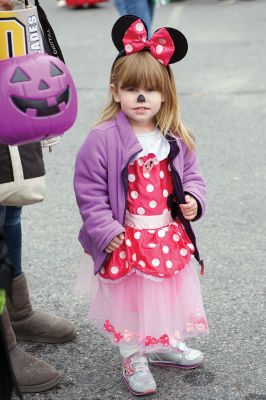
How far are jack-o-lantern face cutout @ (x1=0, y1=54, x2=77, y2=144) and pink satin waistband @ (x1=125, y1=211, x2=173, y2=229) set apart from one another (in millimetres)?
715

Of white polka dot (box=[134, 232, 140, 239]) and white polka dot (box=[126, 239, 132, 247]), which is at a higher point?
white polka dot (box=[134, 232, 140, 239])

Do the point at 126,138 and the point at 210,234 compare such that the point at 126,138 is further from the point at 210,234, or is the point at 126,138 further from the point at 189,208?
the point at 210,234

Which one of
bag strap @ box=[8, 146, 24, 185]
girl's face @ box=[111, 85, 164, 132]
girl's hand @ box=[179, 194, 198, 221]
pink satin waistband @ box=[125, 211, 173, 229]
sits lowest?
pink satin waistband @ box=[125, 211, 173, 229]

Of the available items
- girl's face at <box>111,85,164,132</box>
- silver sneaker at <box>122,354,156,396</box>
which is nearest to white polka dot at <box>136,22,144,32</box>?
girl's face at <box>111,85,164,132</box>

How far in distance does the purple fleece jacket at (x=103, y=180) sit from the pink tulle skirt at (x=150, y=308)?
0.46ft

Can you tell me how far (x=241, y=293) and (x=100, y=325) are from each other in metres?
0.86

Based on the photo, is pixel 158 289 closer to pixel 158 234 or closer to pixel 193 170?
pixel 158 234

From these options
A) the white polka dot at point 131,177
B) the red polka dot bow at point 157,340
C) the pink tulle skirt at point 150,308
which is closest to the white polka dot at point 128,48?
the white polka dot at point 131,177

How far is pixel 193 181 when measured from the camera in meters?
2.66

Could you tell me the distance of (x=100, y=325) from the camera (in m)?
2.72

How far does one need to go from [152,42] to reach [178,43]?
86mm

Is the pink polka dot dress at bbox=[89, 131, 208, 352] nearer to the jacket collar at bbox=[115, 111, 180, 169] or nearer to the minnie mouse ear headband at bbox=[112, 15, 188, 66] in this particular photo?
the jacket collar at bbox=[115, 111, 180, 169]

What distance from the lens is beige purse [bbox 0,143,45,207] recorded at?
2.52 metres

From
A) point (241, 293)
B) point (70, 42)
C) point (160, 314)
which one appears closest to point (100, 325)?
point (160, 314)
